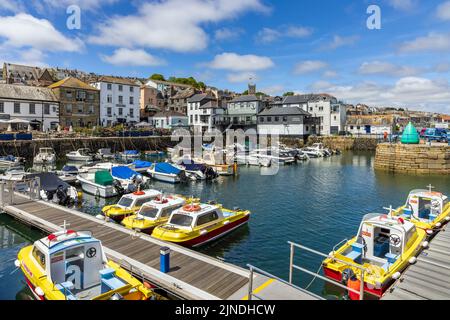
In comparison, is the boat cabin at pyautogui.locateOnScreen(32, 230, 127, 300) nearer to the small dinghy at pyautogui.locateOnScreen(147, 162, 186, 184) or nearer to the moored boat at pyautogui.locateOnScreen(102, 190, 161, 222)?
the moored boat at pyautogui.locateOnScreen(102, 190, 161, 222)

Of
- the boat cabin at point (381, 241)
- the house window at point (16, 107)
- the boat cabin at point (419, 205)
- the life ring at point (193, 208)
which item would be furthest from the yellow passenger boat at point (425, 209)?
the house window at point (16, 107)

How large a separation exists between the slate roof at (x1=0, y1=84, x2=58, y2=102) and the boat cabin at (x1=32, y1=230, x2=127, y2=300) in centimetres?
6107

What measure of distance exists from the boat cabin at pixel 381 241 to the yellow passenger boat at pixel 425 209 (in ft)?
16.4

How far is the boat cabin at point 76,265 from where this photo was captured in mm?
10039

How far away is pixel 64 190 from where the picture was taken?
83.0 ft

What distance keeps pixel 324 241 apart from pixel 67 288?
13854 mm

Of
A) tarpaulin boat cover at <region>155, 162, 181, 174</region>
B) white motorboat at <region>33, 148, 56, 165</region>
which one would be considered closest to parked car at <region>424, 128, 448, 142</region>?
tarpaulin boat cover at <region>155, 162, 181, 174</region>

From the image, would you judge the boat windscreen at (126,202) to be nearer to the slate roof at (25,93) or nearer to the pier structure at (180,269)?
the pier structure at (180,269)

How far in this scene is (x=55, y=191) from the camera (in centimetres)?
2516

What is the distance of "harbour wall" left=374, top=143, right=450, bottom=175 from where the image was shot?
44.5m

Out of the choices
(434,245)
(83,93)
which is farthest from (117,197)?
(83,93)

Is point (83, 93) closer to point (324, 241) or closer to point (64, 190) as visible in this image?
point (64, 190)

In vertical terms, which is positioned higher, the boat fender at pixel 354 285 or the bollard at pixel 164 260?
the bollard at pixel 164 260

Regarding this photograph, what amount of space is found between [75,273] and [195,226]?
23.9 feet
